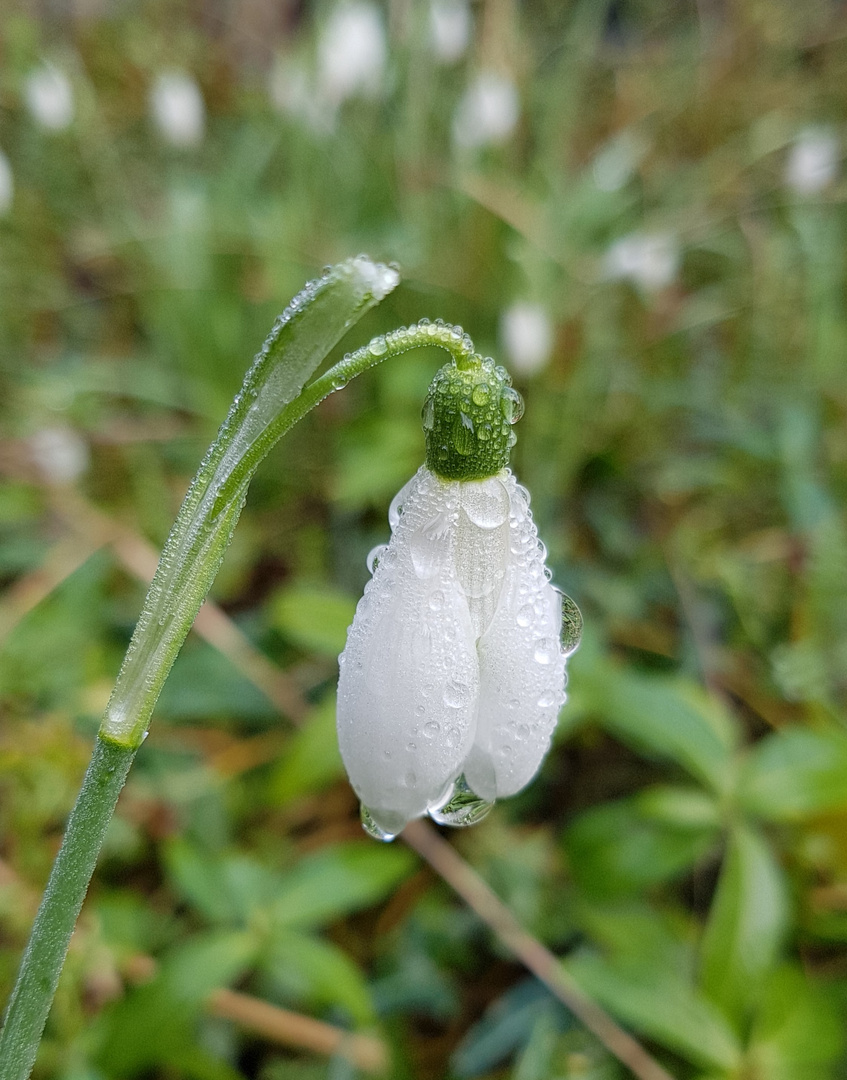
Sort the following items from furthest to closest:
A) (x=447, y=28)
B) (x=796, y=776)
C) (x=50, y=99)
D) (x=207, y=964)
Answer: (x=447, y=28) → (x=50, y=99) → (x=796, y=776) → (x=207, y=964)

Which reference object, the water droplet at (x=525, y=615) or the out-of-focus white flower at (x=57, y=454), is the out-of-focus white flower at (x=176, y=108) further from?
the water droplet at (x=525, y=615)

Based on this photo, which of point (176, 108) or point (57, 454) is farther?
point (176, 108)

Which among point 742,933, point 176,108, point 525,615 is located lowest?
point 742,933

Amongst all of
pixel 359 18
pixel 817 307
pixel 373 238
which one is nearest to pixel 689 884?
pixel 817 307

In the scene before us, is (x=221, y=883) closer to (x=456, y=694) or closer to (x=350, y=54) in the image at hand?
(x=456, y=694)

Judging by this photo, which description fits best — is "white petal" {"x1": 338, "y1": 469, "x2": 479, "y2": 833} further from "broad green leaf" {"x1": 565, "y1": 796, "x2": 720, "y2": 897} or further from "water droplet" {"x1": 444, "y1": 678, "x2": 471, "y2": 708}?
"broad green leaf" {"x1": 565, "y1": 796, "x2": 720, "y2": 897}

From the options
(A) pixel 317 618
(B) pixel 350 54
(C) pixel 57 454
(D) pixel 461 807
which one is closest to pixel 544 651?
(D) pixel 461 807

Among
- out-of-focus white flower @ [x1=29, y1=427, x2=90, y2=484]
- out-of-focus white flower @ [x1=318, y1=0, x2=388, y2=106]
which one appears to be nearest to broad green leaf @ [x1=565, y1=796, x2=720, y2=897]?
out-of-focus white flower @ [x1=29, y1=427, x2=90, y2=484]
